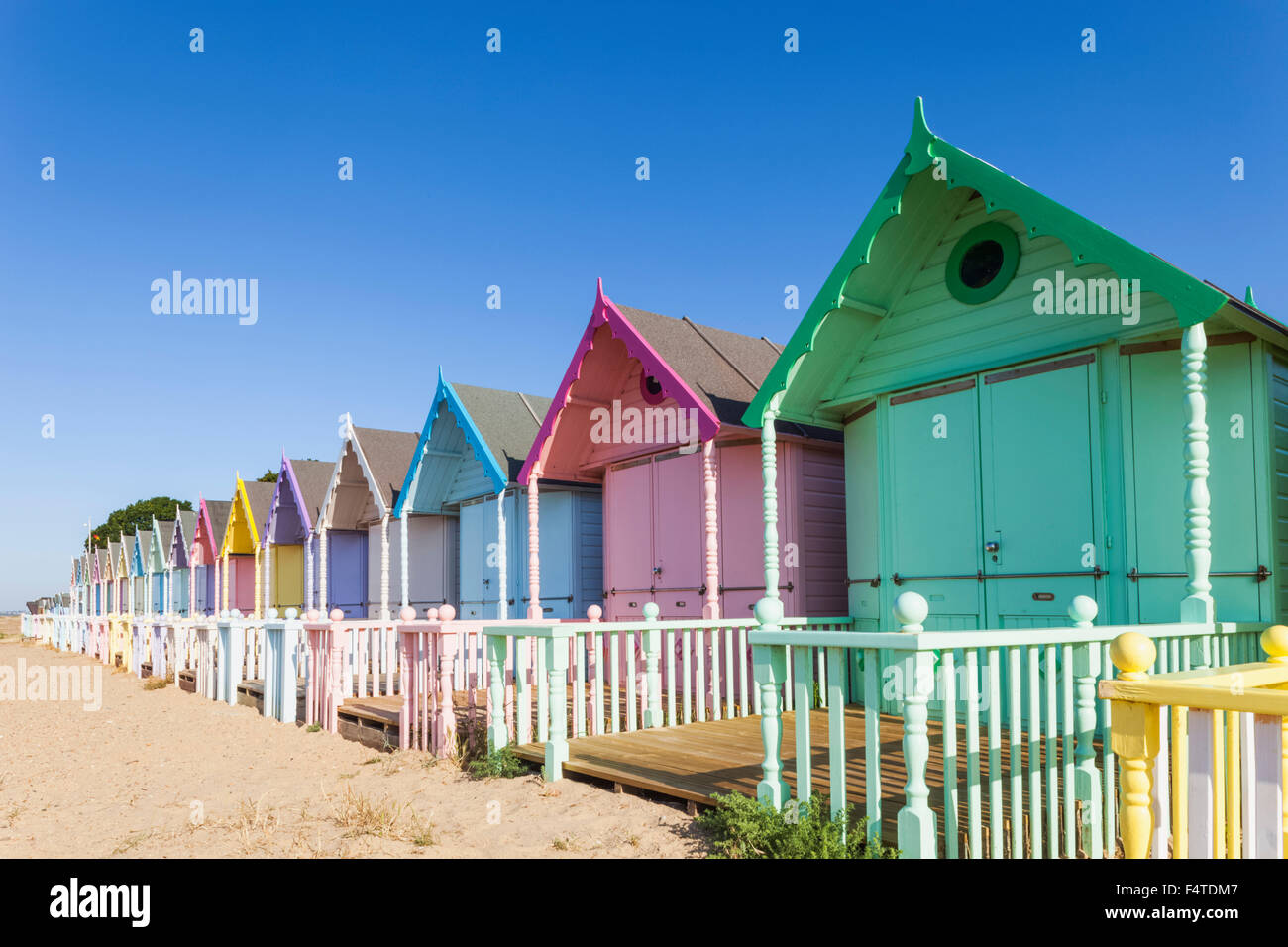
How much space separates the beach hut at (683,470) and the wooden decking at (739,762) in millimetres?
1972

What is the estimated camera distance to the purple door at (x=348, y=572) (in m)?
21.2

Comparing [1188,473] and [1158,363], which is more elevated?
[1158,363]

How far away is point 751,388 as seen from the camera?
1141cm

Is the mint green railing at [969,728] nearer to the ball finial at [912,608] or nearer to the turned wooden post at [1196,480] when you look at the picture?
the ball finial at [912,608]

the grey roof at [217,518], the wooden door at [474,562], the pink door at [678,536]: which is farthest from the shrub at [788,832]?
the grey roof at [217,518]

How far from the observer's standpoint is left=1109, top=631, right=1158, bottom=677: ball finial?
2.64 metres

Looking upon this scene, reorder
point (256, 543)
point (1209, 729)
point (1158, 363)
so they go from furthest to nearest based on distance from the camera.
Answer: point (256, 543) < point (1158, 363) < point (1209, 729)

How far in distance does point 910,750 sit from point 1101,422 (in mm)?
4306

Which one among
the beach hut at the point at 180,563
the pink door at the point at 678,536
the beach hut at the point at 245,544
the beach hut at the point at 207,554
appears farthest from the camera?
the beach hut at the point at 180,563

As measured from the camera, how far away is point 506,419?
15.7 metres

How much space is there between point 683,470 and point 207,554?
75.0ft
